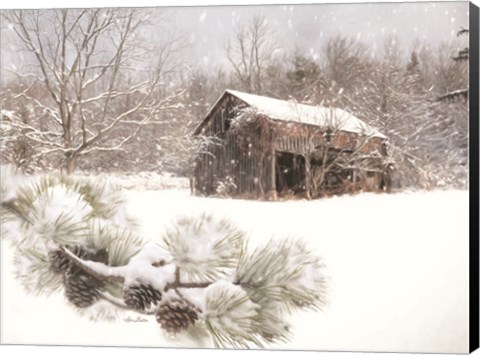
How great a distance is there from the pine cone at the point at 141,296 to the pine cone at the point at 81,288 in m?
0.15

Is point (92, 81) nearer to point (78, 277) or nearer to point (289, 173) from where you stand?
point (78, 277)

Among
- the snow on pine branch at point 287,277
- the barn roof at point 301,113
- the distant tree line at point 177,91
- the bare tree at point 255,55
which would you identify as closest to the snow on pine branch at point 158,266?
the snow on pine branch at point 287,277

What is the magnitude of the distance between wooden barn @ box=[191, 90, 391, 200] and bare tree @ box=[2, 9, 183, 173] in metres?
0.34

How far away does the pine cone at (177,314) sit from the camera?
4125 millimetres

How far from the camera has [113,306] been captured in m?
4.19

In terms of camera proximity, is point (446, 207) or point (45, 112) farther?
point (45, 112)

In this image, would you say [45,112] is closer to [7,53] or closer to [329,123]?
[7,53]

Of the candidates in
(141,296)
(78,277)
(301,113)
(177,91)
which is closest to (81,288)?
(78,277)

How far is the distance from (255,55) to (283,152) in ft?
1.67

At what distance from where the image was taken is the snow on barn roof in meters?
4.08

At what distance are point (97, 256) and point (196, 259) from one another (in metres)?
0.52

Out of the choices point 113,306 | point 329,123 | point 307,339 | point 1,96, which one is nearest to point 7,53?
point 1,96

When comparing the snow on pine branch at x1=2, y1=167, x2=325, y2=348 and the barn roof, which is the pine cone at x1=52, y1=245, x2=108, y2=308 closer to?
the snow on pine branch at x1=2, y1=167, x2=325, y2=348

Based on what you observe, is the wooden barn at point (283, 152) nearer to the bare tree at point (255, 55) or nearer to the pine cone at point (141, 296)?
the bare tree at point (255, 55)
